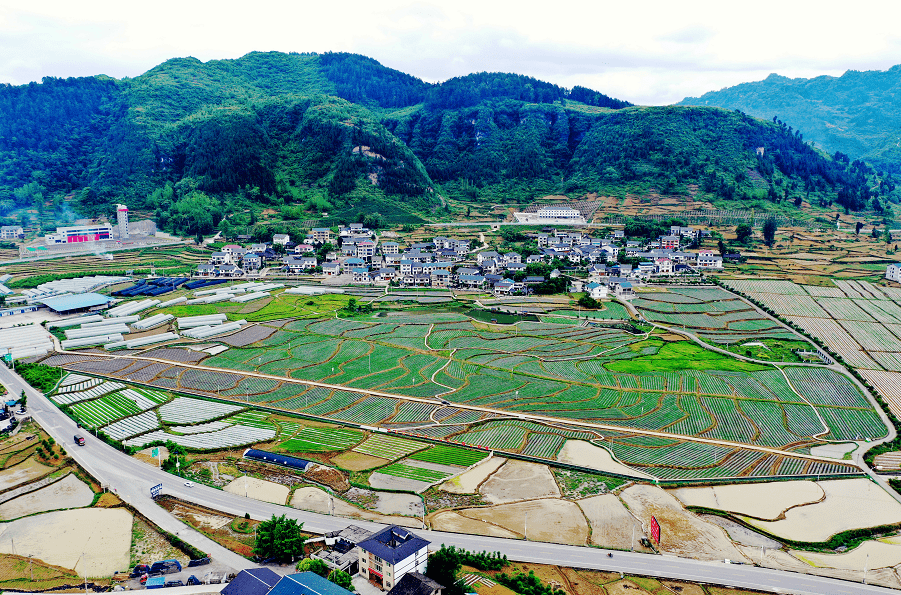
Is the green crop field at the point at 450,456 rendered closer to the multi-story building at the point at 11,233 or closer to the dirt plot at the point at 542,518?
the dirt plot at the point at 542,518

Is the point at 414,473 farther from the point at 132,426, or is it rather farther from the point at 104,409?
the point at 104,409

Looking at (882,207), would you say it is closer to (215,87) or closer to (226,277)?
(226,277)

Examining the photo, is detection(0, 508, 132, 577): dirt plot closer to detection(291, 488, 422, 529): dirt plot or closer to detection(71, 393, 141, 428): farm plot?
detection(291, 488, 422, 529): dirt plot

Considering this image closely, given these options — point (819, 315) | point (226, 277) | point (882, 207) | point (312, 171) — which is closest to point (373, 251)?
point (226, 277)

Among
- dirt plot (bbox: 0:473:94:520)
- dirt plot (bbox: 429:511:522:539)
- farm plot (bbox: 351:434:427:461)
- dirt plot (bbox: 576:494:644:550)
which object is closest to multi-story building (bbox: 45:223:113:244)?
dirt plot (bbox: 0:473:94:520)

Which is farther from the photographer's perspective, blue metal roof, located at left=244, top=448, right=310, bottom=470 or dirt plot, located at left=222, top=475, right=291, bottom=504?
blue metal roof, located at left=244, top=448, right=310, bottom=470
